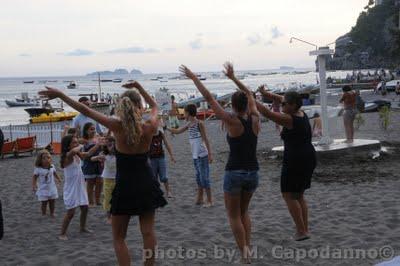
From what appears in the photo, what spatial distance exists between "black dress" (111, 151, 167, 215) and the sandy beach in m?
1.30

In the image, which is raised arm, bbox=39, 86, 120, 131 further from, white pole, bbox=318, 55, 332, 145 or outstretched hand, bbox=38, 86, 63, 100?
white pole, bbox=318, 55, 332, 145

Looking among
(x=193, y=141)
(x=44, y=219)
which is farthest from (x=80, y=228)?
(x=193, y=141)

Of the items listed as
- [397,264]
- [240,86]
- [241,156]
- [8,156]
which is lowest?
[8,156]

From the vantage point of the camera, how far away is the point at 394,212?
23.3ft

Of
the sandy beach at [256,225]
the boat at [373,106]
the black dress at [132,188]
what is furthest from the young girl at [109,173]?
the boat at [373,106]

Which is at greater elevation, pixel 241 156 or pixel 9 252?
pixel 241 156

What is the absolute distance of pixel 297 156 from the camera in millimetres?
5664

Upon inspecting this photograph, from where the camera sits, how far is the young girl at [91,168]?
7.89 m

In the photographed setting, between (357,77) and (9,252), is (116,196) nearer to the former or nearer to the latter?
(9,252)

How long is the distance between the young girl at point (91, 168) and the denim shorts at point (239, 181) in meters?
3.20

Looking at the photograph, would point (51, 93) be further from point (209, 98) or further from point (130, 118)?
point (209, 98)

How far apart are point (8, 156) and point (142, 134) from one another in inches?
638

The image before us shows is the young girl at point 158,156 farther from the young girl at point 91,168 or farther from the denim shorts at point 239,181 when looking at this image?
the denim shorts at point 239,181

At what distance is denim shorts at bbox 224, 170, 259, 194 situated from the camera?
16.7 ft
